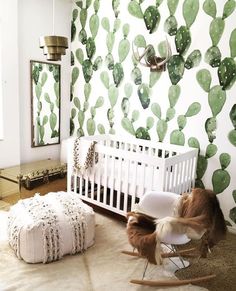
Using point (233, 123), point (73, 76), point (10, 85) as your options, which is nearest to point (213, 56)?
point (233, 123)

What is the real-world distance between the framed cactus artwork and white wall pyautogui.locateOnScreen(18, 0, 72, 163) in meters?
0.06

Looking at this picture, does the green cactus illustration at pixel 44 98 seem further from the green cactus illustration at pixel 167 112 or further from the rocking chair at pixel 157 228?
the rocking chair at pixel 157 228

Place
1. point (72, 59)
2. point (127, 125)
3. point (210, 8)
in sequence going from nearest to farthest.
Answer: point (210, 8), point (127, 125), point (72, 59)

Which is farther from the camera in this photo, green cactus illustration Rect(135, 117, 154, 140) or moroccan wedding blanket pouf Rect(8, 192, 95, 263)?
green cactus illustration Rect(135, 117, 154, 140)

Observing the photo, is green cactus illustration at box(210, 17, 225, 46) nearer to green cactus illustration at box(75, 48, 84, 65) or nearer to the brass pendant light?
the brass pendant light

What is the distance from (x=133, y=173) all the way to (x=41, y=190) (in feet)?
4.30

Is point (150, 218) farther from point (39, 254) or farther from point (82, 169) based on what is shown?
point (82, 169)

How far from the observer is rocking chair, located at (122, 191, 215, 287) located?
199 cm

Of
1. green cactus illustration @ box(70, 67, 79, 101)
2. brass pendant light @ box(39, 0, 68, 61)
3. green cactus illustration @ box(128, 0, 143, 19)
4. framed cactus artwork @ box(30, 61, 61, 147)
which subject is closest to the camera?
brass pendant light @ box(39, 0, 68, 61)

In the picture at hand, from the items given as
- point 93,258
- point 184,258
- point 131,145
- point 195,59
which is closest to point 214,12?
point 195,59

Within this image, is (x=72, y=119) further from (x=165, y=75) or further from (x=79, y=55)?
(x=165, y=75)

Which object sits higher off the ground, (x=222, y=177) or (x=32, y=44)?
(x=32, y=44)

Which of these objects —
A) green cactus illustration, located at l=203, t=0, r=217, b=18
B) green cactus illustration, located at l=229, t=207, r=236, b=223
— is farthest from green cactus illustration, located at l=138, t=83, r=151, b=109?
green cactus illustration, located at l=229, t=207, r=236, b=223

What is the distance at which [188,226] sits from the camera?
6.41 feet
